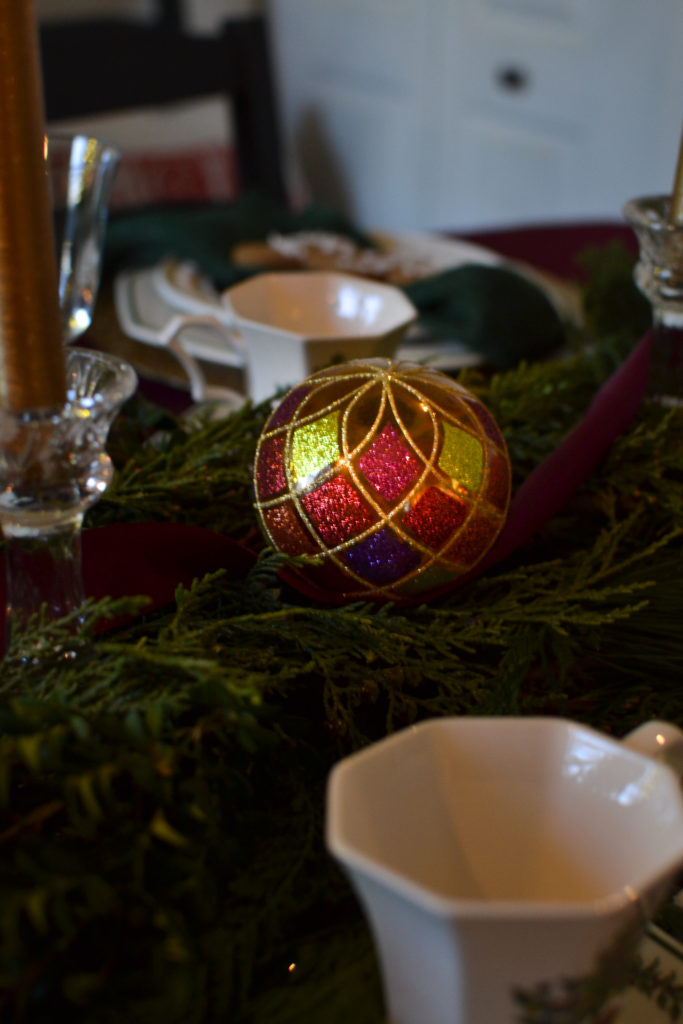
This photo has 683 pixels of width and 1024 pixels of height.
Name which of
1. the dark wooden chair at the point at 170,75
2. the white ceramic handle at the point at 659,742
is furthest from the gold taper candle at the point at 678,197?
the dark wooden chair at the point at 170,75

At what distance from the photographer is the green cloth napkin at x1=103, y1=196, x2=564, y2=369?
0.67 metres

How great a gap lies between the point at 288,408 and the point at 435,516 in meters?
0.07

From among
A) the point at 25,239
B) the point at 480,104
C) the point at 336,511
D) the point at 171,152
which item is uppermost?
the point at 25,239

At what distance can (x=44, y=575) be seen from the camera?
0.89ft

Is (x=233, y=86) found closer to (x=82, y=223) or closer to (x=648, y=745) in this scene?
(x=82, y=223)

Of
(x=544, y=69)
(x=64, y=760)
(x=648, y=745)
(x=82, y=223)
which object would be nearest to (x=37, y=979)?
(x=64, y=760)

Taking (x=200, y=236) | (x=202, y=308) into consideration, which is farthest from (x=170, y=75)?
(x=202, y=308)

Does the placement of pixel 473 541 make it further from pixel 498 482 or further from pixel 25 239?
pixel 25 239

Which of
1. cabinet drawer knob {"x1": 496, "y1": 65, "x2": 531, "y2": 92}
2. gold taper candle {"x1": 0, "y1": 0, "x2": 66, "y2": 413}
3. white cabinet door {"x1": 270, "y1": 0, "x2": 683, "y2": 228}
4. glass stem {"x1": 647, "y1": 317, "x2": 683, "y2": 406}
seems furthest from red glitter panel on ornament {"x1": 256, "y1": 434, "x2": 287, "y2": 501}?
cabinet drawer knob {"x1": 496, "y1": 65, "x2": 531, "y2": 92}

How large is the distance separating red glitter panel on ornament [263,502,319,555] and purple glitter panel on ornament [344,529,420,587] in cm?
2

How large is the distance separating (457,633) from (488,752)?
0.08m

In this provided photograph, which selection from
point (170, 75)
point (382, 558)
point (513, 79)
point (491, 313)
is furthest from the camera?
point (513, 79)

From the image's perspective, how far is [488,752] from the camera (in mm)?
238

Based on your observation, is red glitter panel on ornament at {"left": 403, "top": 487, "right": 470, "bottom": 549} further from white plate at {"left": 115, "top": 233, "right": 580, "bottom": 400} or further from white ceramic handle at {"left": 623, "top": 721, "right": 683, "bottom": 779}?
white plate at {"left": 115, "top": 233, "right": 580, "bottom": 400}
